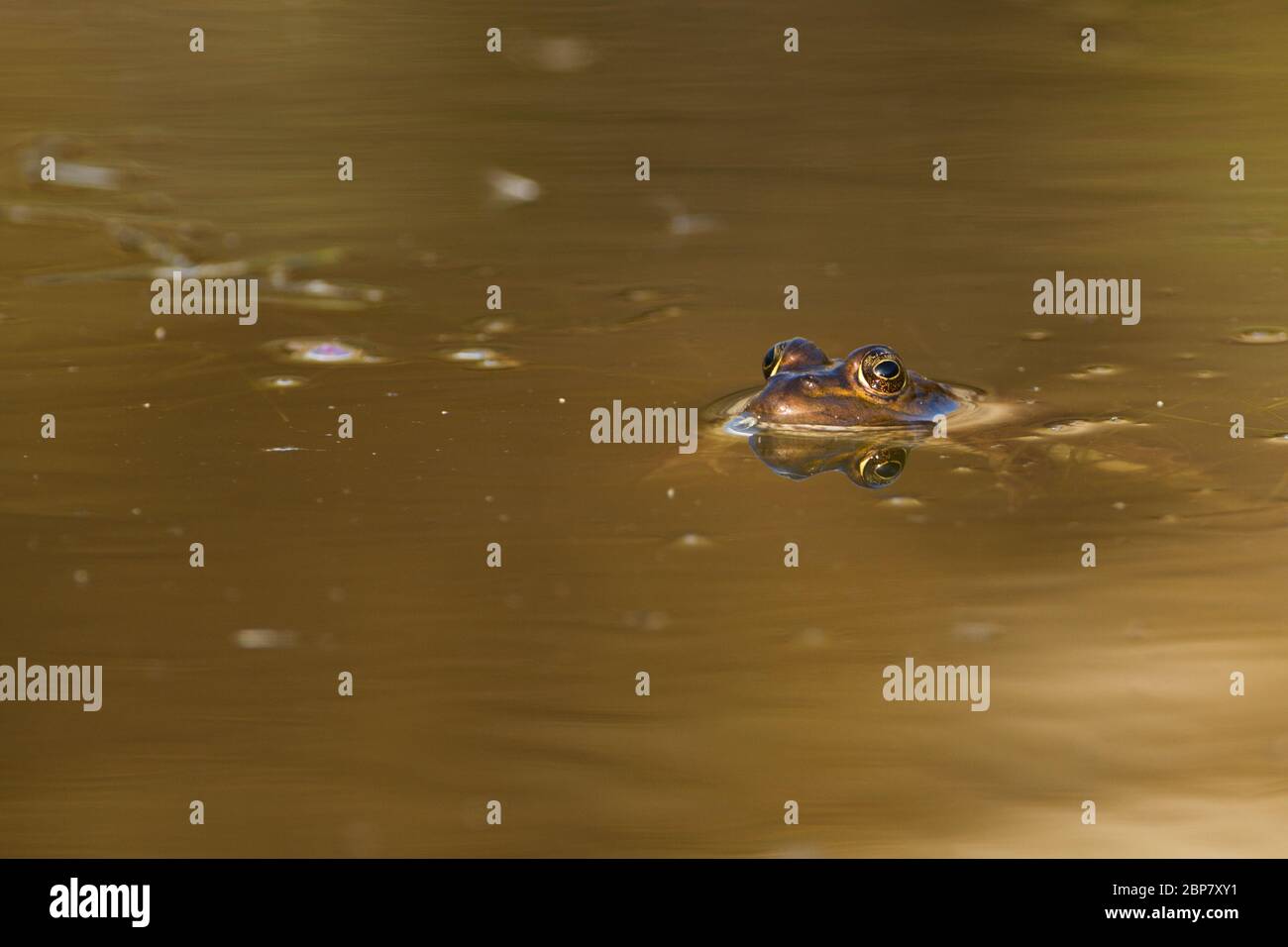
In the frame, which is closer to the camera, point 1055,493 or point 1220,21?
point 1055,493

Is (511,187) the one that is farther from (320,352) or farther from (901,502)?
(901,502)

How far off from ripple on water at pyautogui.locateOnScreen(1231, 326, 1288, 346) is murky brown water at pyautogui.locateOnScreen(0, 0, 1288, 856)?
0.06m

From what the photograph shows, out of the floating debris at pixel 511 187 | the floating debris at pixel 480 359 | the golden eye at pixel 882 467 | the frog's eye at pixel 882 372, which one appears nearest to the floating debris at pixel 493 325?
the floating debris at pixel 480 359

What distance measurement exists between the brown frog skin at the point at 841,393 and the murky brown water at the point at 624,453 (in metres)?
0.19

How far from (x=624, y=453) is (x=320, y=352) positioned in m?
1.05

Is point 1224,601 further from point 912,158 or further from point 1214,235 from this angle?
point 912,158

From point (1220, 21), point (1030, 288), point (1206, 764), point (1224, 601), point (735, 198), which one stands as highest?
point (1220, 21)

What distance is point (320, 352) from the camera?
14.1ft

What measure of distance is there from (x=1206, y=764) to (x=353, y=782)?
4.94 ft

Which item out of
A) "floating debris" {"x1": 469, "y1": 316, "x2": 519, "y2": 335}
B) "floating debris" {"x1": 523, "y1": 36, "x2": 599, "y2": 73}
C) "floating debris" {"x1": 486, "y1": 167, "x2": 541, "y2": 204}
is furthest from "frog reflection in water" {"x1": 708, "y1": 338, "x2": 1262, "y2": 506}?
"floating debris" {"x1": 523, "y1": 36, "x2": 599, "y2": 73}

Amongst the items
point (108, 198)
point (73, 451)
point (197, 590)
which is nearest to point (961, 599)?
point (197, 590)

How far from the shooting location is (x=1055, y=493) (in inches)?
140

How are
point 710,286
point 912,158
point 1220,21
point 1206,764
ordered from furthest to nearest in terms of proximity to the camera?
point 1220,21 < point 912,158 < point 710,286 < point 1206,764

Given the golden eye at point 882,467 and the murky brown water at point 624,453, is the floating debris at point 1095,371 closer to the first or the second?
the murky brown water at point 624,453
